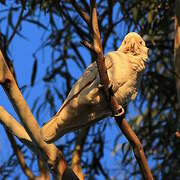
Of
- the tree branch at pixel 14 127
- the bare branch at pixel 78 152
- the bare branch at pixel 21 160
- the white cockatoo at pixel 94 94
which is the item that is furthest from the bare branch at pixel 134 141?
the bare branch at pixel 21 160

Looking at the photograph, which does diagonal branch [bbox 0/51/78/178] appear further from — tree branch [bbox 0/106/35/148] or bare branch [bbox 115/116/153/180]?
bare branch [bbox 115/116/153/180]

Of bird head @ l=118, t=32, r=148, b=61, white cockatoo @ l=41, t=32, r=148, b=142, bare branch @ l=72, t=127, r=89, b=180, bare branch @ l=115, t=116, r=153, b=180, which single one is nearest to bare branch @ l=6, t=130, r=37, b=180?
bare branch @ l=72, t=127, r=89, b=180

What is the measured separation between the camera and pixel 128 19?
4.57 meters

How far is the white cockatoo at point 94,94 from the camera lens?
123 inches

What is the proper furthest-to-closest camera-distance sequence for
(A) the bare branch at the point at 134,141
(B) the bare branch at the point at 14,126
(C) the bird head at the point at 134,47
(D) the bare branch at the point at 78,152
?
(D) the bare branch at the point at 78,152, (C) the bird head at the point at 134,47, (B) the bare branch at the point at 14,126, (A) the bare branch at the point at 134,141

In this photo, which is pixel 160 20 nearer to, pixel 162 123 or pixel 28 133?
pixel 162 123

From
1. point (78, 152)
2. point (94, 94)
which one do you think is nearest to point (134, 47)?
point (94, 94)

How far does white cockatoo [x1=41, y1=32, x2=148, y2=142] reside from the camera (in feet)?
10.2

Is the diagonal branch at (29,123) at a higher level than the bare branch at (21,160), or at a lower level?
lower

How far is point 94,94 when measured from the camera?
10.2ft

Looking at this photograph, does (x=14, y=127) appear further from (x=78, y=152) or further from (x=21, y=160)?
(x=78, y=152)

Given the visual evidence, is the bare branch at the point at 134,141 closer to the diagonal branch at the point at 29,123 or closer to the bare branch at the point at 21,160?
the diagonal branch at the point at 29,123

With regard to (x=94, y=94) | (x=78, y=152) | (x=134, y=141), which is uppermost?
(x=78, y=152)

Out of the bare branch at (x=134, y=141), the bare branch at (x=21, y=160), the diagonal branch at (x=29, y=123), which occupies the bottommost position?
the bare branch at (x=134, y=141)
